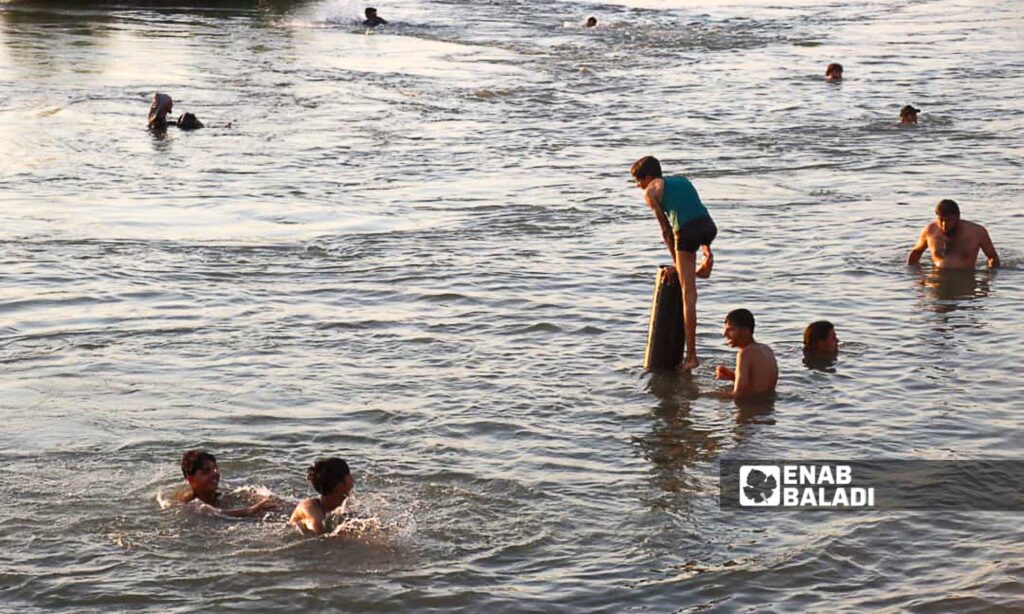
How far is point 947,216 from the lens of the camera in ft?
50.1

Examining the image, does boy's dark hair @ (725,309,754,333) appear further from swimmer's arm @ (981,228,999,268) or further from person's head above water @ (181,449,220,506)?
swimmer's arm @ (981,228,999,268)

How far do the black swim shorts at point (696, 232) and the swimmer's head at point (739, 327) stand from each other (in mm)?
605

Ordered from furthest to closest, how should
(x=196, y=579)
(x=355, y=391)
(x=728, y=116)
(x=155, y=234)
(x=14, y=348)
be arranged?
(x=728, y=116) < (x=155, y=234) < (x=14, y=348) < (x=355, y=391) < (x=196, y=579)

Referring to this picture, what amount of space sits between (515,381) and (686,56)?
23.3m

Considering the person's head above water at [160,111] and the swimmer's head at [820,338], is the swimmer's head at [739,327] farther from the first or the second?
the person's head above water at [160,111]

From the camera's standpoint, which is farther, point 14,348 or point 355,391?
point 14,348

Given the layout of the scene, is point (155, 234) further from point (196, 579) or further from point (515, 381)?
point (196, 579)

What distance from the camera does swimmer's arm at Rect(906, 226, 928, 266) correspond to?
51.6 feet

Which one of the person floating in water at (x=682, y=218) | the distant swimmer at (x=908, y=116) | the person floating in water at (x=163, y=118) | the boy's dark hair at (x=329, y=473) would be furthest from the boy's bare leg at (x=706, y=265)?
the person floating in water at (x=163, y=118)

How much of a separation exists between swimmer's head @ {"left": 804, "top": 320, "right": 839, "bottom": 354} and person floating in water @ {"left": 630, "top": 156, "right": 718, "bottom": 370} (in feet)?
4.34

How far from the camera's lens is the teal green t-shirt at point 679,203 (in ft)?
39.2

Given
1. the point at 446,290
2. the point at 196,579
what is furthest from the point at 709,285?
the point at 196,579

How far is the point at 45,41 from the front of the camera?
36062mm

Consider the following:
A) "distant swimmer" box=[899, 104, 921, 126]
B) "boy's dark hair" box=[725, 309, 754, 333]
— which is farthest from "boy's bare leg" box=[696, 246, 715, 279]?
"distant swimmer" box=[899, 104, 921, 126]
